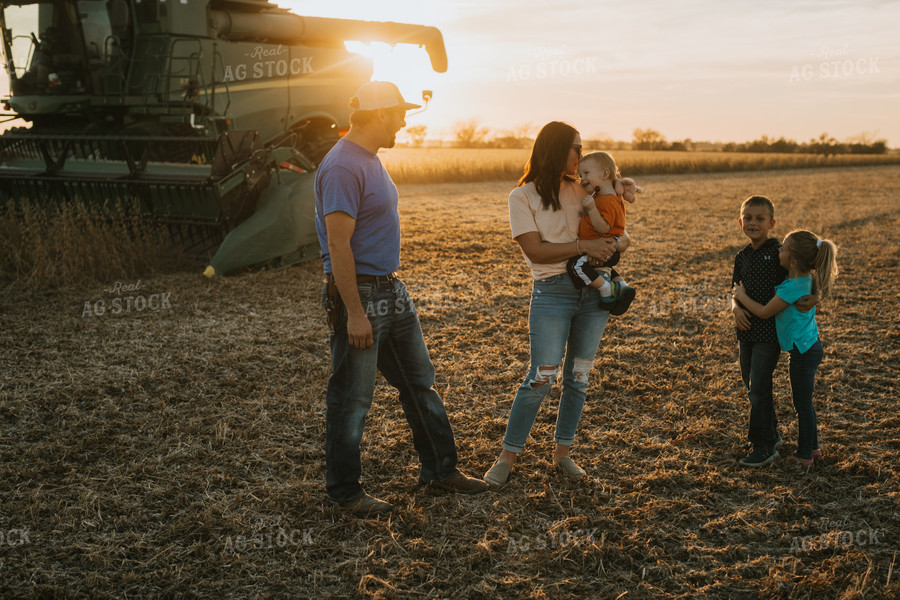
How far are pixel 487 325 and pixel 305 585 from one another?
394cm

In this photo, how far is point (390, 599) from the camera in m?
2.71

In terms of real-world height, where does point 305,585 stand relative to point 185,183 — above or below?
below

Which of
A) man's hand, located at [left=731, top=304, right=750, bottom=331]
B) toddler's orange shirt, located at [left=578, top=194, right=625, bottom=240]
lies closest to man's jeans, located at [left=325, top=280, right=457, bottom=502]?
toddler's orange shirt, located at [left=578, top=194, right=625, bottom=240]

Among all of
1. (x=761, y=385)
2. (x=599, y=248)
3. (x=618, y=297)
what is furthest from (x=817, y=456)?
(x=599, y=248)

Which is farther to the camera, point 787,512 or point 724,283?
point 724,283

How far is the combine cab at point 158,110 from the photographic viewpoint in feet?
27.0

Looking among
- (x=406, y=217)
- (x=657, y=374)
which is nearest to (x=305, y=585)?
(x=657, y=374)

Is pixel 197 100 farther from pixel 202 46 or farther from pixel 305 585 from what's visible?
pixel 305 585

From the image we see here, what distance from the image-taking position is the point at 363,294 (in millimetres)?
2963

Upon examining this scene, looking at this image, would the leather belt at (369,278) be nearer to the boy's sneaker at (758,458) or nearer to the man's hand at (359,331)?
the man's hand at (359,331)

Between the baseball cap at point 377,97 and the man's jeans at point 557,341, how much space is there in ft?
3.64

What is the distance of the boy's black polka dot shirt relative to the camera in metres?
3.55

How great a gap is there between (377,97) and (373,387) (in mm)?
1311

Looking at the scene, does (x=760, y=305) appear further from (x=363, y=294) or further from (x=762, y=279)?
(x=363, y=294)
